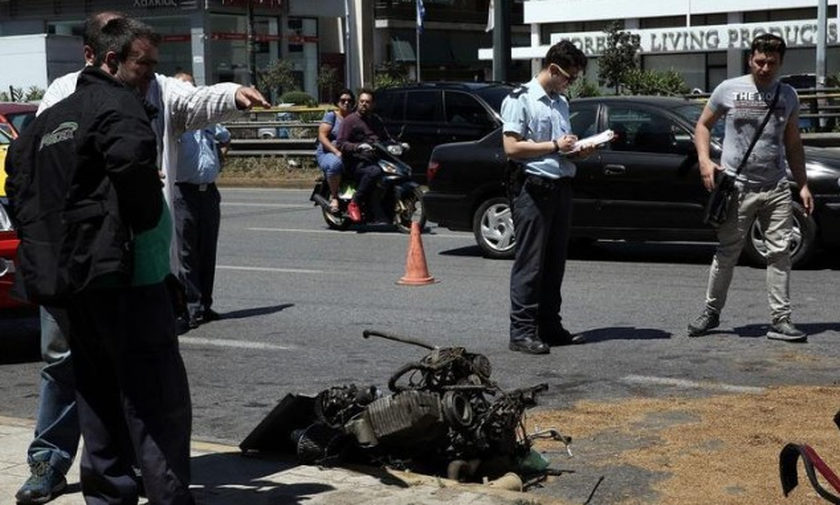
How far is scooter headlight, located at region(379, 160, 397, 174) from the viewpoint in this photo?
17.2 meters

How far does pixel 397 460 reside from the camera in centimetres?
625

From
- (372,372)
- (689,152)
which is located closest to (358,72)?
(689,152)

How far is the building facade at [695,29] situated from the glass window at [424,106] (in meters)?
37.7

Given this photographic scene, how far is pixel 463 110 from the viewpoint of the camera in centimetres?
2180

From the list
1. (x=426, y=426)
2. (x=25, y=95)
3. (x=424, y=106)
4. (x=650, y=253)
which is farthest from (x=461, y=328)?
(x=25, y=95)

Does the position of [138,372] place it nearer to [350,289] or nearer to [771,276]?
[771,276]

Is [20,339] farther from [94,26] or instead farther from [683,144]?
[683,144]

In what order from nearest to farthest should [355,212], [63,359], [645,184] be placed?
[63,359]
[645,184]
[355,212]

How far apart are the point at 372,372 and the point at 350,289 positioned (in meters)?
3.70

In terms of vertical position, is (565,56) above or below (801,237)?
above

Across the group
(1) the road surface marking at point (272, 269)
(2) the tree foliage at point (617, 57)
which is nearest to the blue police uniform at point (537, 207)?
(1) the road surface marking at point (272, 269)

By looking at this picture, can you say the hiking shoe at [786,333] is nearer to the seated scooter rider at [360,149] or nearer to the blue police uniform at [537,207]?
the blue police uniform at [537,207]

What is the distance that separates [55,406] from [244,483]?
2.75 ft

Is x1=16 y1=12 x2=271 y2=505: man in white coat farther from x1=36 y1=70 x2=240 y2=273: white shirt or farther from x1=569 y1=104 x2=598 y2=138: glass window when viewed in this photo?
x1=569 y1=104 x2=598 y2=138: glass window
